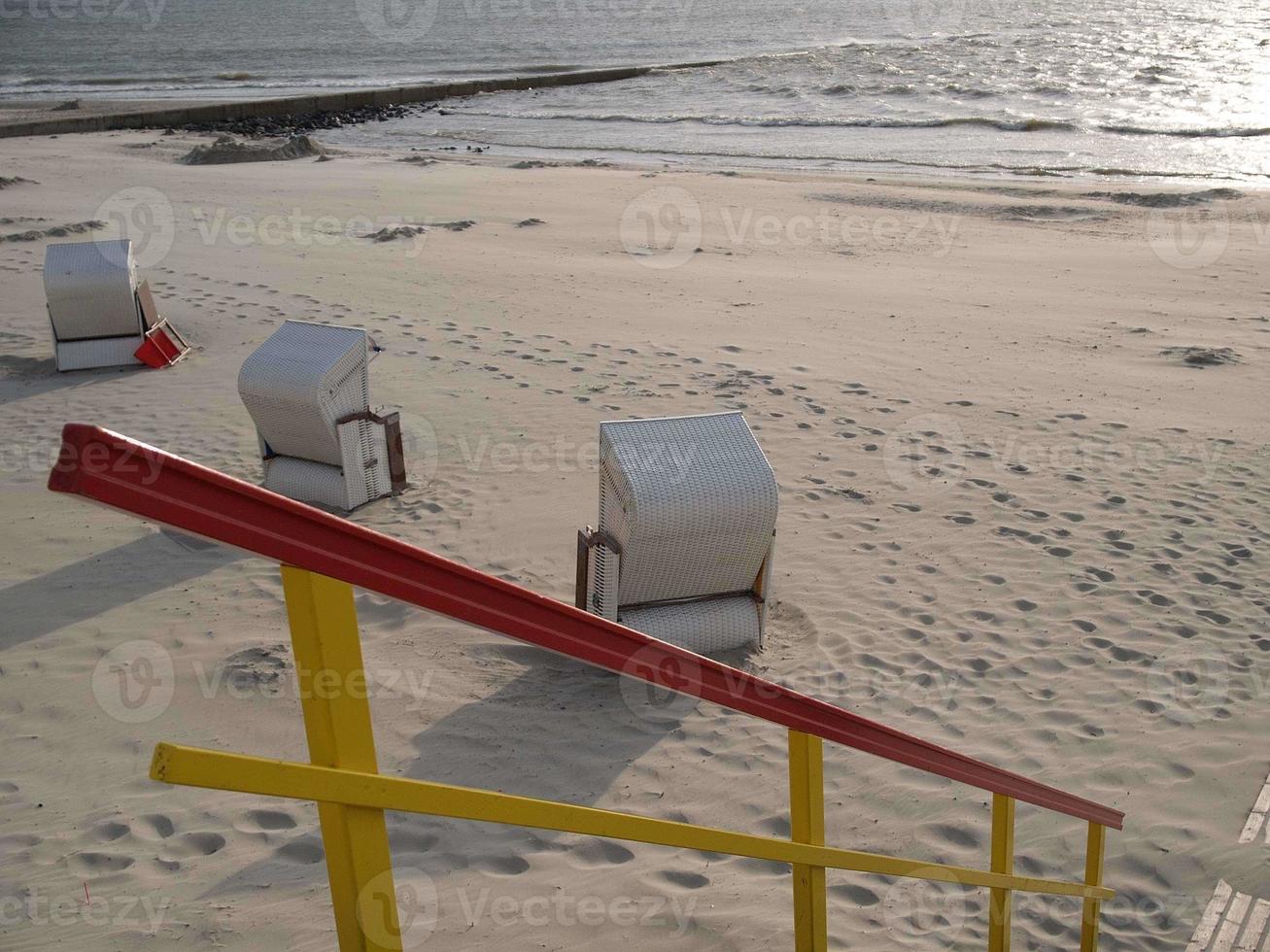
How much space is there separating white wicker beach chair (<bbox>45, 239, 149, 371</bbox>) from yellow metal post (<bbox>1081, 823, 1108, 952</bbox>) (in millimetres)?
8564

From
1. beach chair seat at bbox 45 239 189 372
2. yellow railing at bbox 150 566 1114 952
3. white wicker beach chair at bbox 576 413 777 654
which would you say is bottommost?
white wicker beach chair at bbox 576 413 777 654

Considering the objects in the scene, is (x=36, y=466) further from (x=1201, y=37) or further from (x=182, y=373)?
(x=1201, y=37)

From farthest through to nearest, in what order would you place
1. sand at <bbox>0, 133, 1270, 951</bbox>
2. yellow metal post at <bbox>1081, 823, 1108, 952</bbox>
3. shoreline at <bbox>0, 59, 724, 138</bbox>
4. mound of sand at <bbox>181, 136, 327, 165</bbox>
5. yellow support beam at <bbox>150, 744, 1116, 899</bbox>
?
shoreline at <bbox>0, 59, 724, 138</bbox> < mound of sand at <bbox>181, 136, 327, 165</bbox> < sand at <bbox>0, 133, 1270, 951</bbox> < yellow metal post at <bbox>1081, 823, 1108, 952</bbox> < yellow support beam at <bbox>150, 744, 1116, 899</bbox>

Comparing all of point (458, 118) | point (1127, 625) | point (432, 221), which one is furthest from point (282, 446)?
point (458, 118)

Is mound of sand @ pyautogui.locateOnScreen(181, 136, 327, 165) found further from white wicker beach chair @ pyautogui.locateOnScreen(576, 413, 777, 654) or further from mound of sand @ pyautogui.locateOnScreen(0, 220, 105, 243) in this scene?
white wicker beach chair @ pyautogui.locateOnScreen(576, 413, 777, 654)

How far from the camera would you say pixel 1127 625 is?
629cm

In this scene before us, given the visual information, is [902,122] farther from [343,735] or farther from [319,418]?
[343,735]

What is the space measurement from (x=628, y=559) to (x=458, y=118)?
34839 mm

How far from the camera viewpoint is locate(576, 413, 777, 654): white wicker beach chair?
17.4ft

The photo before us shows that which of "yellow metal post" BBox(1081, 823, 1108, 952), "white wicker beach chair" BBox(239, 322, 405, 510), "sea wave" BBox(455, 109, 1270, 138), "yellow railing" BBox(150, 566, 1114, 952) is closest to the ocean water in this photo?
"sea wave" BBox(455, 109, 1270, 138)

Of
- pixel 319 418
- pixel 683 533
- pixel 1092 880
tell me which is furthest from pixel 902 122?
pixel 1092 880

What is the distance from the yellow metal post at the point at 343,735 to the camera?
1369 millimetres

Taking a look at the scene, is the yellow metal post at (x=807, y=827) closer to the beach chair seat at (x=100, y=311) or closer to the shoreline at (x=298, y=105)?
the beach chair seat at (x=100, y=311)

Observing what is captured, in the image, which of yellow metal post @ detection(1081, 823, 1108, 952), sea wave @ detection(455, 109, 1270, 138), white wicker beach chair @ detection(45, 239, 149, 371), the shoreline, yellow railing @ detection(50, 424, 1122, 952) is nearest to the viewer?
yellow railing @ detection(50, 424, 1122, 952)
